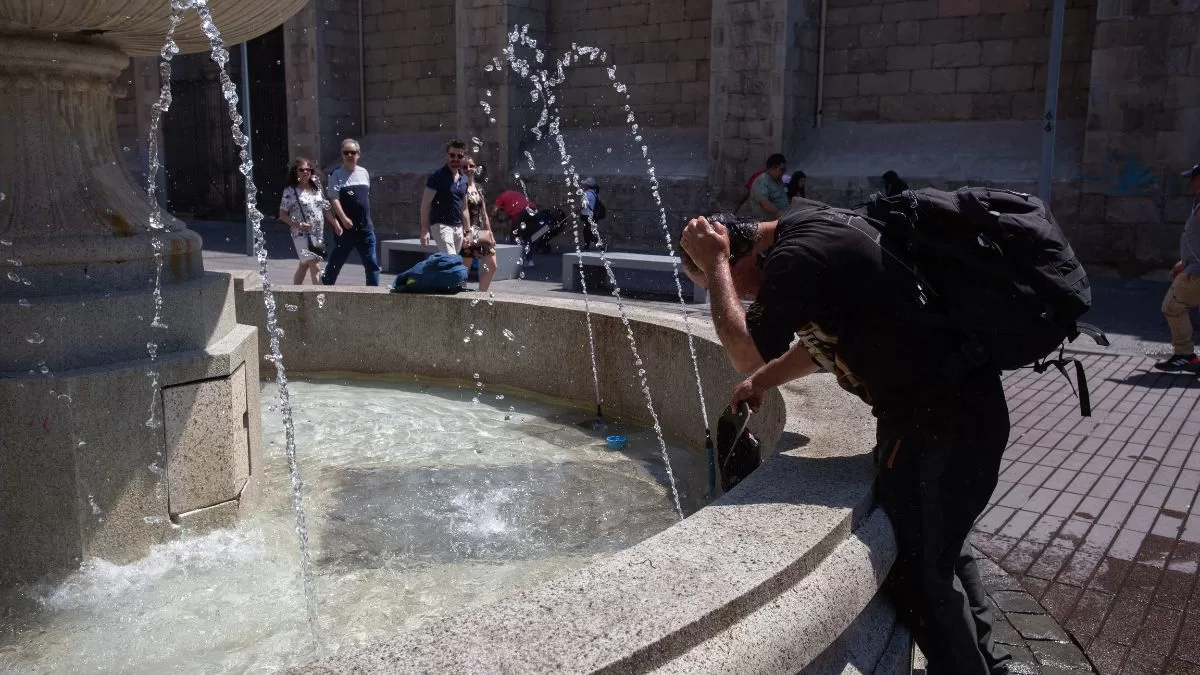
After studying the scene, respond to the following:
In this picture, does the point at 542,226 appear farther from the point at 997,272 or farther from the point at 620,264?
the point at 997,272

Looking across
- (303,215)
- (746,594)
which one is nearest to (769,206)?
(303,215)

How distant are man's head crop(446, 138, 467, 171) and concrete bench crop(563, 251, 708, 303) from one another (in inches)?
74.2

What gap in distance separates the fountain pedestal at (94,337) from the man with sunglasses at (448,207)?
17.2 ft

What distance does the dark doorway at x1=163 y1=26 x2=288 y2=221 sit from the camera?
22.1 m

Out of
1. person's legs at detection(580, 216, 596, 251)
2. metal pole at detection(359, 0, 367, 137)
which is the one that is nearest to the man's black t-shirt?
person's legs at detection(580, 216, 596, 251)

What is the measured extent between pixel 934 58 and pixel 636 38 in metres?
5.09

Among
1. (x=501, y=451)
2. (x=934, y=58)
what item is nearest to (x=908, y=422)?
(x=501, y=451)

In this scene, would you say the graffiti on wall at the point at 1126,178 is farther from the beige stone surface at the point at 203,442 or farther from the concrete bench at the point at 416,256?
the beige stone surface at the point at 203,442

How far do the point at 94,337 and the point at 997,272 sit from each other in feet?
9.08

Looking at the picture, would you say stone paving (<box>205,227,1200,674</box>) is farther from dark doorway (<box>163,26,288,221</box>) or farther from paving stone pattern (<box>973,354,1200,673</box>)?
dark doorway (<box>163,26,288,221</box>)

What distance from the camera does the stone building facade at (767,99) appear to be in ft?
40.4

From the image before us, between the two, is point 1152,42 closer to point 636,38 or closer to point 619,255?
point 619,255

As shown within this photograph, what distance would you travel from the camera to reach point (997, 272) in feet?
7.47

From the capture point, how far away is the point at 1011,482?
4.91 metres
